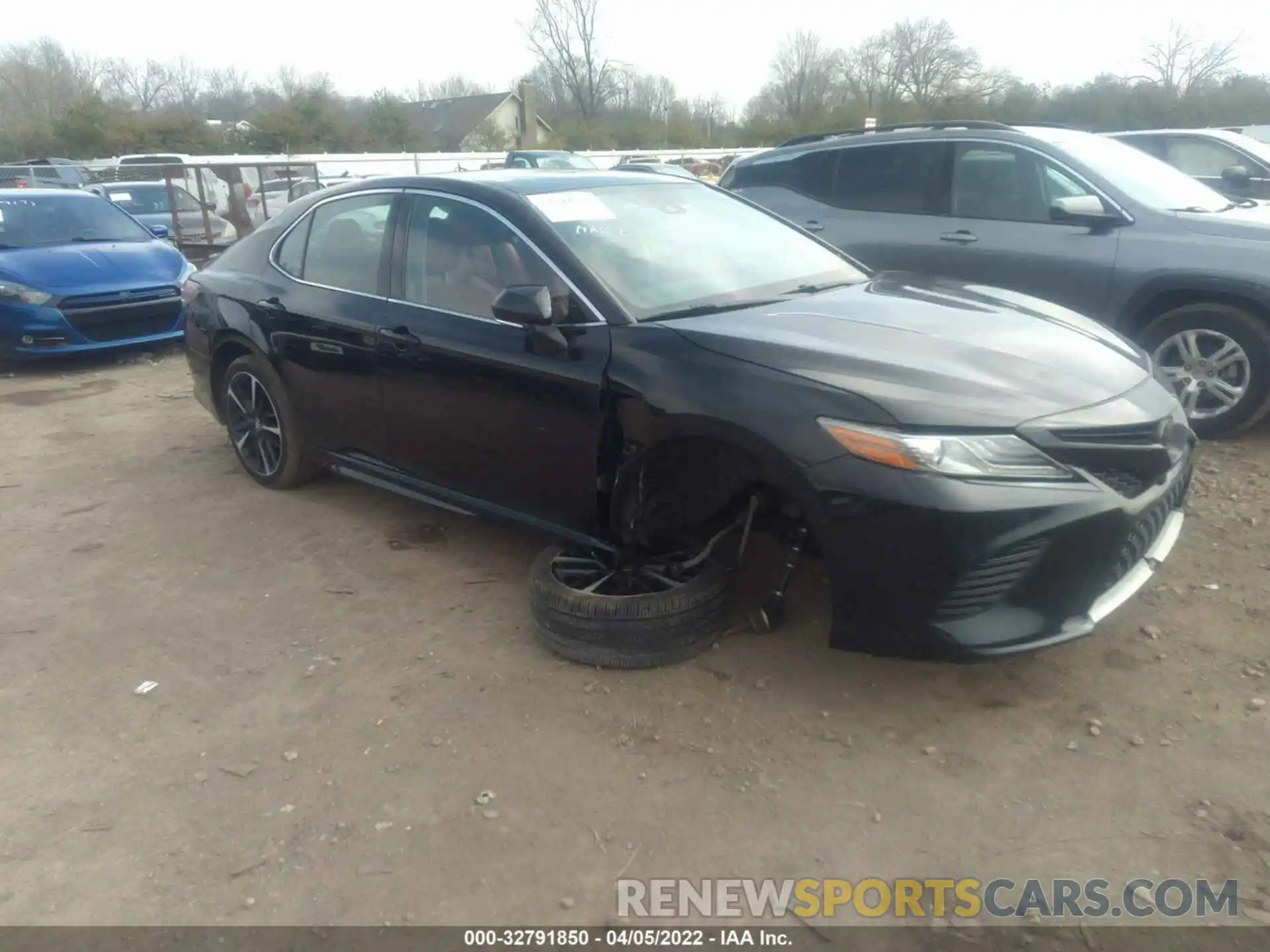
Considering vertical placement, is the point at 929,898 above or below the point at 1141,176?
below

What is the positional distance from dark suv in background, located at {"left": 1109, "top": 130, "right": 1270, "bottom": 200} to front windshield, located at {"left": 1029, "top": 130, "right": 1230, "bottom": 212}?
3.83 metres

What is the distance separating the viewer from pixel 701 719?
3104 millimetres

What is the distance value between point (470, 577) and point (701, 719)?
58.8 inches

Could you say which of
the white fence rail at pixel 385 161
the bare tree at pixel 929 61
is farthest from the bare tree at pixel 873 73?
the white fence rail at pixel 385 161

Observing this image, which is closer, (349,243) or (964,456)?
(964,456)

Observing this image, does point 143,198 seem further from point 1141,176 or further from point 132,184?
point 1141,176

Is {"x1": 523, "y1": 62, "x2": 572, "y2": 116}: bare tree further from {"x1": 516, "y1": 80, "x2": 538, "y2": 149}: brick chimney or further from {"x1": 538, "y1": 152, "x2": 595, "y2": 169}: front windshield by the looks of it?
{"x1": 538, "y1": 152, "x2": 595, "y2": 169}: front windshield

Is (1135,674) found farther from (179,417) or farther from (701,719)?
(179,417)

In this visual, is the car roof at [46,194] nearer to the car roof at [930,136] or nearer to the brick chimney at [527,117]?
the car roof at [930,136]

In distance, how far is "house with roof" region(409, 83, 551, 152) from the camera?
1833 inches

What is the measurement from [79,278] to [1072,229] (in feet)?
26.2

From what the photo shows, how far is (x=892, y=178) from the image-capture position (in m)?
6.56

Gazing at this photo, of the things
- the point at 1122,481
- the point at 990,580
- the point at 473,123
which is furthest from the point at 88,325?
the point at 473,123

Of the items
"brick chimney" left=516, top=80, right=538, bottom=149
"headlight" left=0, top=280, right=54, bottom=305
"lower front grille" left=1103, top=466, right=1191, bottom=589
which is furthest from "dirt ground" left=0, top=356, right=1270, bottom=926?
"brick chimney" left=516, top=80, right=538, bottom=149
